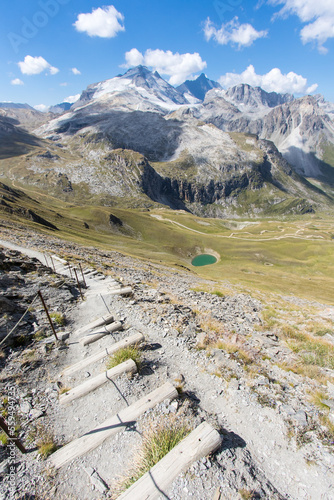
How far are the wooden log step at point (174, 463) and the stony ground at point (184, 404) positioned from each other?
244mm

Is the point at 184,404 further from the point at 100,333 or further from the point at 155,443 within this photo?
the point at 100,333

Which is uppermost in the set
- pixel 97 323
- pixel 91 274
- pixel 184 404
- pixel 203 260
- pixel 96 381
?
pixel 96 381

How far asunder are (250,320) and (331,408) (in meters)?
12.6

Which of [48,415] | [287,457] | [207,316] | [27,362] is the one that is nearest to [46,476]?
[48,415]

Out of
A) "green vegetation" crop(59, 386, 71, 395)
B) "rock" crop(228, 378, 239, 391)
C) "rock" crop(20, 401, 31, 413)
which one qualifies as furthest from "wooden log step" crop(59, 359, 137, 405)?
"rock" crop(228, 378, 239, 391)

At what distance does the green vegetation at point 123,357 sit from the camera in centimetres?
1062

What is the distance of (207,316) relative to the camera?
19406mm

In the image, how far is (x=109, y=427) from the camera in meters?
7.77

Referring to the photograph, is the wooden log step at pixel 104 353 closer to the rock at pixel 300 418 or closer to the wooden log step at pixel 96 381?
the wooden log step at pixel 96 381

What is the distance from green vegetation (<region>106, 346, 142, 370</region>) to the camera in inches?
418

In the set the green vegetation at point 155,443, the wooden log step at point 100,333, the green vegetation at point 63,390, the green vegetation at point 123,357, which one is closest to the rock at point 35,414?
the green vegetation at point 63,390

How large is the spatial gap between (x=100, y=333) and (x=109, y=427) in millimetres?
6104

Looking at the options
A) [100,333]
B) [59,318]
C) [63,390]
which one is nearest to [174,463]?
[63,390]

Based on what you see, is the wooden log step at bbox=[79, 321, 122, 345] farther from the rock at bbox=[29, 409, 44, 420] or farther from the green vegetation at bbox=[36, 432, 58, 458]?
the green vegetation at bbox=[36, 432, 58, 458]
